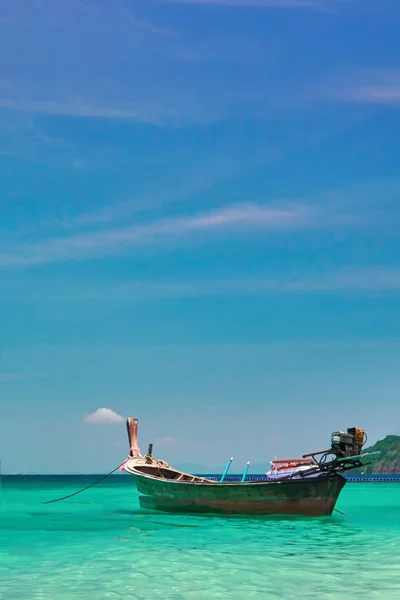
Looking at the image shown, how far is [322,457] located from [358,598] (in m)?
13.1

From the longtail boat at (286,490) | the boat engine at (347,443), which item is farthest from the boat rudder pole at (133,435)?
the boat engine at (347,443)

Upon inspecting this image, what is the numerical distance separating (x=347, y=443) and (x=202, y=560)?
32.3 feet

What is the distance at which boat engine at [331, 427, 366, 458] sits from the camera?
88.8 ft

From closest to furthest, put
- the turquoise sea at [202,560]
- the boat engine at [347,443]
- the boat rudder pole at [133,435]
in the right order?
the turquoise sea at [202,560]
the boat engine at [347,443]
the boat rudder pole at [133,435]

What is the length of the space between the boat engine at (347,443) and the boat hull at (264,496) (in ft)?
3.68

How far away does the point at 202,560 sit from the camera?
19.5 metres

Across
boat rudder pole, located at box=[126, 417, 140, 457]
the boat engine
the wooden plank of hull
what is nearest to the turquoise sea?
the wooden plank of hull

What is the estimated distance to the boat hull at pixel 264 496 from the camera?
27.8 metres

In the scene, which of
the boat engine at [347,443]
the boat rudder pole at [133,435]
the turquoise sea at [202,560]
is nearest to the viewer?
the turquoise sea at [202,560]

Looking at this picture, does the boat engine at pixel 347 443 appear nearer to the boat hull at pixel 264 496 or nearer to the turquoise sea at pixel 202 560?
the boat hull at pixel 264 496

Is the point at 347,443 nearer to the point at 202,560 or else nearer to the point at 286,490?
the point at 286,490

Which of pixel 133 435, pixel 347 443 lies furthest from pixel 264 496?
pixel 133 435

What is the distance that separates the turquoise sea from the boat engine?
3192 millimetres

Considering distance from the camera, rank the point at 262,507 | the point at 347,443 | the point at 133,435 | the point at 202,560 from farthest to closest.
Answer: the point at 133,435 → the point at 262,507 → the point at 347,443 → the point at 202,560
